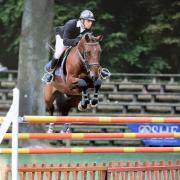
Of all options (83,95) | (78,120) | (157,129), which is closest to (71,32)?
(83,95)

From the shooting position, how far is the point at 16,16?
2170cm

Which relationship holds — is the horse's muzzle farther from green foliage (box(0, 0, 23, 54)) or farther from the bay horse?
green foliage (box(0, 0, 23, 54))

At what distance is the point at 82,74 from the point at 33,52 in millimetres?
7035

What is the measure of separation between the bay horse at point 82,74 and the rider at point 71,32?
0.11 meters

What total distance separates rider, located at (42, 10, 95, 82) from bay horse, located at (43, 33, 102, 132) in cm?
11

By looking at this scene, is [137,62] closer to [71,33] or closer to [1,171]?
[71,33]

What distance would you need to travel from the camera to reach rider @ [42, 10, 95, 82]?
335 inches

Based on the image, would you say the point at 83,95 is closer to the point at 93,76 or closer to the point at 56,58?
the point at 93,76

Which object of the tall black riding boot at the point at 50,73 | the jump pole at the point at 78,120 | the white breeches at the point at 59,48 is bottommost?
the jump pole at the point at 78,120

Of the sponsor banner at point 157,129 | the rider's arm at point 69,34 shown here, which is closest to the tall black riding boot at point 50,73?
the rider's arm at point 69,34

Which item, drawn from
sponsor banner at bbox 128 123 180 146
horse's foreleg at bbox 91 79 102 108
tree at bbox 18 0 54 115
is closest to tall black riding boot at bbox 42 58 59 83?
horse's foreleg at bbox 91 79 102 108

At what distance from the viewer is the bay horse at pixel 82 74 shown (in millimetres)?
8008

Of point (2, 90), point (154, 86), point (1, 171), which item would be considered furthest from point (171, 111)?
point (1, 171)

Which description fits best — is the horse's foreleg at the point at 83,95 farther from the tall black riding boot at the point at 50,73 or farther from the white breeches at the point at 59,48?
the white breeches at the point at 59,48
